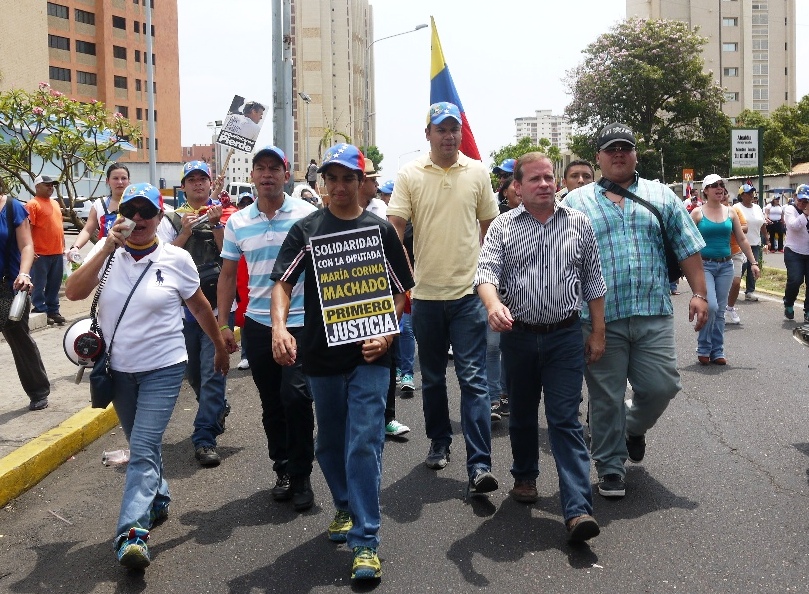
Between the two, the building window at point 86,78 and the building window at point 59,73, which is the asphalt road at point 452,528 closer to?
the building window at point 59,73

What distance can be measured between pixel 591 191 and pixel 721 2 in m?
90.0

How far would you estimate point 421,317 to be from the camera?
5.85 meters

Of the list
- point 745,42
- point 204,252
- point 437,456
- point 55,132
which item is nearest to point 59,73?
point 745,42

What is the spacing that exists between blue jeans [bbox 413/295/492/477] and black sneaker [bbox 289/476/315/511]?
93 centimetres

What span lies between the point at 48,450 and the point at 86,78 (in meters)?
77.8

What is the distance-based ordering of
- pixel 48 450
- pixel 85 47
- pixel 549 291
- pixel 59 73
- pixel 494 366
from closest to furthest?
pixel 549 291 → pixel 48 450 → pixel 494 366 → pixel 59 73 → pixel 85 47

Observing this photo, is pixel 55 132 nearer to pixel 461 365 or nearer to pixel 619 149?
pixel 461 365

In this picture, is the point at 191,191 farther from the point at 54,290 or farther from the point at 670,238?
the point at 54,290

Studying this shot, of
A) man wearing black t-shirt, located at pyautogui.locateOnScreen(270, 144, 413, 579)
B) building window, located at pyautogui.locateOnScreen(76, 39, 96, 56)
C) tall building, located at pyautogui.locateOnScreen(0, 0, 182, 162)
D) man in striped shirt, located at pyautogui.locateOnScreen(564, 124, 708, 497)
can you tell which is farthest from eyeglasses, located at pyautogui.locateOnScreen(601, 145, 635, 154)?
building window, located at pyautogui.locateOnScreen(76, 39, 96, 56)

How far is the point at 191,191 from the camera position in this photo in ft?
22.3

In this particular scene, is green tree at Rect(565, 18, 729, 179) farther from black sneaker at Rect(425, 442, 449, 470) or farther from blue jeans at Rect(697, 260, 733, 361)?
black sneaker at Rect(425, 442, 449, 470)

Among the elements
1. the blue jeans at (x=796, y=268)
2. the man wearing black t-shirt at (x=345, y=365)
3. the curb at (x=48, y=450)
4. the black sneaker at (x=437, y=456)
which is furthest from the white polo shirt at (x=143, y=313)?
the blue jeans at (x=796, y=268)

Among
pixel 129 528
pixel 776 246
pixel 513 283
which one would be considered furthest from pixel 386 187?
pixel 776 246

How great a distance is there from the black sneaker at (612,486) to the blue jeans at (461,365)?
0.67 meters
